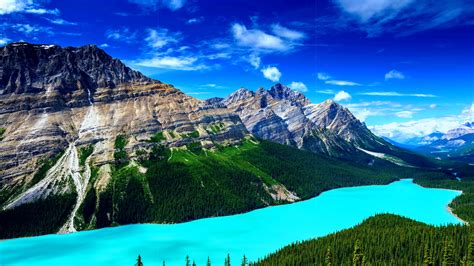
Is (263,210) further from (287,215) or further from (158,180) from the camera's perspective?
(158,180)

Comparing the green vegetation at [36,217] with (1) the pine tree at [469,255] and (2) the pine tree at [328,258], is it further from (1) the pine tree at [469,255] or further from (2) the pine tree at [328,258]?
(1) the pine tree at [469,255]

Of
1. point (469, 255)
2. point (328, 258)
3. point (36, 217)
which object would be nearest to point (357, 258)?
point (328, 258)

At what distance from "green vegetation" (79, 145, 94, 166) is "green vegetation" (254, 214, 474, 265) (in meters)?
116

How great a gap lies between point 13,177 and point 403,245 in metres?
148

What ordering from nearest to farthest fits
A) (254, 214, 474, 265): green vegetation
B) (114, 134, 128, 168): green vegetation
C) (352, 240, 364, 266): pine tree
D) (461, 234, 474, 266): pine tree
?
(352, 240, 364, 266): pine tree → (461, 234, 474, 266): pine tree → (254, 214, 474, 265): green vegetation → (114, 134, 128, 168): green vegetation

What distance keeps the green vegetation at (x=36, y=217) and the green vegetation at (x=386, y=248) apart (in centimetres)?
8511

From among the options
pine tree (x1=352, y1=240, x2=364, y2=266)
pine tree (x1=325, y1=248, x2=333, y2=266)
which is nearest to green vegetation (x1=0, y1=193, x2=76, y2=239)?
pine tree (x1=325, y1=248, x2=333, y2=266)

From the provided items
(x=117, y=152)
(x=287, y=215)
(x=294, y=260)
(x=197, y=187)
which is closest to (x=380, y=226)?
(x=294, y=260)

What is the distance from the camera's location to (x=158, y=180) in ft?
589

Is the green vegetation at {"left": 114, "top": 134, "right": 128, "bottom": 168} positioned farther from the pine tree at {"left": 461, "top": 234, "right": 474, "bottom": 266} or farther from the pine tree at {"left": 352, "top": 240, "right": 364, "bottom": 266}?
the pine tree at {"left": 461, "top": 234, "right": 474, "bottom": 266}

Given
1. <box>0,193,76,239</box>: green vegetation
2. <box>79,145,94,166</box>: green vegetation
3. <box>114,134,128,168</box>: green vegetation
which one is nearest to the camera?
<box>0,193,76,239</box>: green vegetation

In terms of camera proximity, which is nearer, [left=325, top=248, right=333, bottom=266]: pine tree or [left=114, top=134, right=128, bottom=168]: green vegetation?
[left=325, top=248, right=333, bottom=266]: pine tree

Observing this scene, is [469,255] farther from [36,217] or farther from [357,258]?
[36,217]

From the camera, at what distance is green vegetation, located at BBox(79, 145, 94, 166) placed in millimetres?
182688
